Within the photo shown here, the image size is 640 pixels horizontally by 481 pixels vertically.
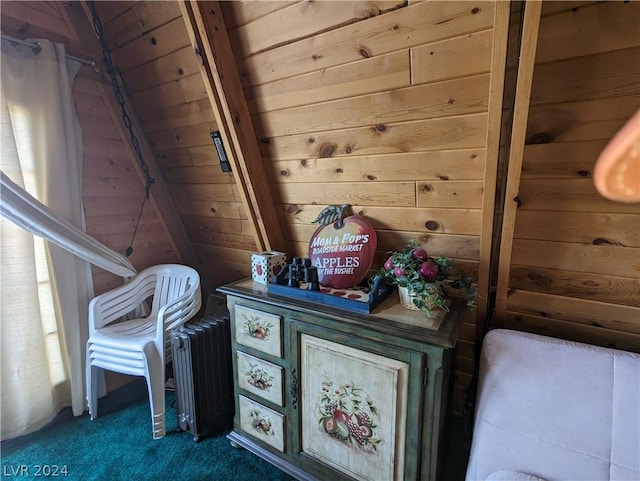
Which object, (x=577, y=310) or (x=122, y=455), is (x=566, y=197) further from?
(x=122, y=455)

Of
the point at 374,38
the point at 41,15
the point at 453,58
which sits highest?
the point at 41,15

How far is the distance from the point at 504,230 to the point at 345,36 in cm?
89

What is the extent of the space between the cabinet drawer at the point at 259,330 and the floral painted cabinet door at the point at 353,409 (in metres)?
0.14

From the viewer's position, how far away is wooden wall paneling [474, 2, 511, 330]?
Result: 816mm

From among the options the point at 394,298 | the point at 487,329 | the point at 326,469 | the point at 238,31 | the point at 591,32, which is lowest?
the point at 326,469

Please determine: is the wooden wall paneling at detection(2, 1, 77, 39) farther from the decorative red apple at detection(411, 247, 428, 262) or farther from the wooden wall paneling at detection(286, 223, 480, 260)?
the decorative red apple at detection(411, 247, 428, 262)

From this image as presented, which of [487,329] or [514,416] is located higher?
[487,329]

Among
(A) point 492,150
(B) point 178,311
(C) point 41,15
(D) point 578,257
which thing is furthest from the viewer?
(B) point 178,311

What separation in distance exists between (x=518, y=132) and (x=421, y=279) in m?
0.58

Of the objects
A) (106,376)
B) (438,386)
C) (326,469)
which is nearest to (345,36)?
(438,386)

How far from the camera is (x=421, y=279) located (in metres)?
1.17

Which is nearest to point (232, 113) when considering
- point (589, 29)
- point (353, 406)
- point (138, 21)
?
point (138, 21)

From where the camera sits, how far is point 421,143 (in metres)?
1.16

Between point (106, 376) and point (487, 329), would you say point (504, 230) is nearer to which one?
point (487, 329)
